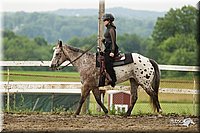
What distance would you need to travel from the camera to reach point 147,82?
10.7 metres

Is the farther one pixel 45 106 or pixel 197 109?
pixel 45 106

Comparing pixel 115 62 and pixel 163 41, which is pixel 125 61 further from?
pixel 163 41

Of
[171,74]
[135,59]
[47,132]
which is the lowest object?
[171,74]

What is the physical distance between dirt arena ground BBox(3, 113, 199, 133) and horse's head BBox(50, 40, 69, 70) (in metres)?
1.10

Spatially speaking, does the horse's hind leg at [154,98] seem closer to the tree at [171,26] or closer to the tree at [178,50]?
the tree at [178,50]

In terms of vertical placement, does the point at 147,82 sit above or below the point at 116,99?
above

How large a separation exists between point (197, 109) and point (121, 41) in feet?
137

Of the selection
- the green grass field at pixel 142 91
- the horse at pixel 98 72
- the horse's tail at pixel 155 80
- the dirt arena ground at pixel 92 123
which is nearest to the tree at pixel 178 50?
the green grass field at pixel 142 91

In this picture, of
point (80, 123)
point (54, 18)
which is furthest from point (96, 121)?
point (54, 18)

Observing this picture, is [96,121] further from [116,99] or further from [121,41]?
[121,41]

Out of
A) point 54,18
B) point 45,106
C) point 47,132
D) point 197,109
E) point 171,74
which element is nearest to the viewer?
point 47,132

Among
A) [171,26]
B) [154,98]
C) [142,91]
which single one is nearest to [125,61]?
[154,98]

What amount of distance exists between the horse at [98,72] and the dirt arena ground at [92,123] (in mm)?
533

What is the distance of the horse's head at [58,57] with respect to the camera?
1079 centimetres
